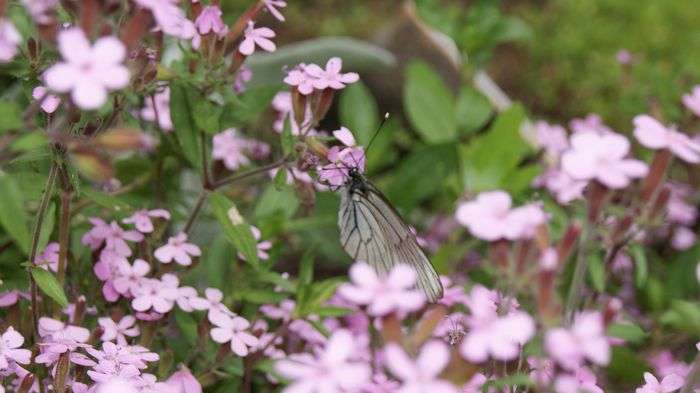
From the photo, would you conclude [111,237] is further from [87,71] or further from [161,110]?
[87,71]

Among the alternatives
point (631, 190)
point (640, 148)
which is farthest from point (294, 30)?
point (631, 190)

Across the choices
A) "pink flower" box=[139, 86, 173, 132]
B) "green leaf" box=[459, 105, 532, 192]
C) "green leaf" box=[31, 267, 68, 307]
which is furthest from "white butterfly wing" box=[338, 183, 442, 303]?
"green leaf" box=[459, 105, 532, 192]

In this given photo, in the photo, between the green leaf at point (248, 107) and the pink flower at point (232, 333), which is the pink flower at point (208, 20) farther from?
the pink flower at point (232, 333)

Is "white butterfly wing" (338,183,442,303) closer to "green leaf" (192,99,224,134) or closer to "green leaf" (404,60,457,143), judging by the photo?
"green leaf" (192,99,224,134)

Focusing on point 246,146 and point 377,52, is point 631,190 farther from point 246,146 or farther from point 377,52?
point 377,52

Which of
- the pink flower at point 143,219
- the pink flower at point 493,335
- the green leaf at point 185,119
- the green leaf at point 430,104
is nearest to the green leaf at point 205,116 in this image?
the green leaf at point 185,119

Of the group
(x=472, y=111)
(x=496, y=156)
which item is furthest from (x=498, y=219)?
(x=472, y=111)
